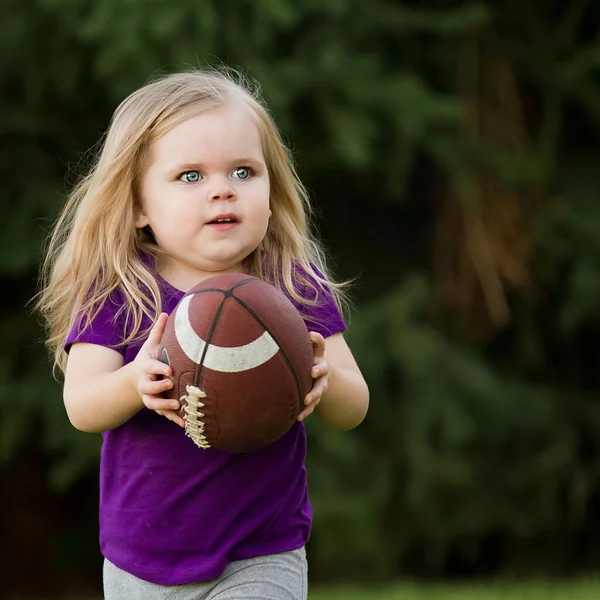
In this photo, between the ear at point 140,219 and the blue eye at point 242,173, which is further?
the ear at point 140,219

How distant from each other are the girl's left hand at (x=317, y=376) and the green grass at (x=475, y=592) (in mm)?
3805

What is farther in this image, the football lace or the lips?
the lips

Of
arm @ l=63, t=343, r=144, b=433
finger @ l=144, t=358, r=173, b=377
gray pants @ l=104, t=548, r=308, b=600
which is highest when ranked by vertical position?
finger @ l=144, t=358, r=173, b=377

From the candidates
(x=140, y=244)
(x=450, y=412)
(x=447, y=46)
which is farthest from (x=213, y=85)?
(x=447, y=46)

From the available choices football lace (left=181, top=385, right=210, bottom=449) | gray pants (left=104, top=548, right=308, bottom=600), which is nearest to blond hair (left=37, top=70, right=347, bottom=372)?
football lace (left=181, top=385, right=210, bottom=449)

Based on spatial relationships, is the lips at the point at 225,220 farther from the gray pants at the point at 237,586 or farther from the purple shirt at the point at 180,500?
the gray pants at the point at 237,586

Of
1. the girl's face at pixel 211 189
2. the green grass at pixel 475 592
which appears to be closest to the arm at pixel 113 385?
the girl's face at pixel 211 189

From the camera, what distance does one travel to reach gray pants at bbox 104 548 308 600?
8.69 feet

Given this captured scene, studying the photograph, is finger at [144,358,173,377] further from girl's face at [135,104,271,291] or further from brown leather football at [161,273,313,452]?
girl's face at [135,104,271,291]

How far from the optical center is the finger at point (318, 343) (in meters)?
2.57

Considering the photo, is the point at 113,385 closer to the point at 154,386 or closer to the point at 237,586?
the point at 154,386

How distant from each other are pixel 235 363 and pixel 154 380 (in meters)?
0.19

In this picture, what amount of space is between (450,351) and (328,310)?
481cm

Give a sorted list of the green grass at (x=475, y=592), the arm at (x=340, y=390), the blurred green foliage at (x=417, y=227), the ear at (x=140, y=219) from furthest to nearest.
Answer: the blurred green foliage at (x=417, y=227), the green grass at (x=475, y=592), the ear at (x=140, y=219), the arm at (x=340, y=390)
